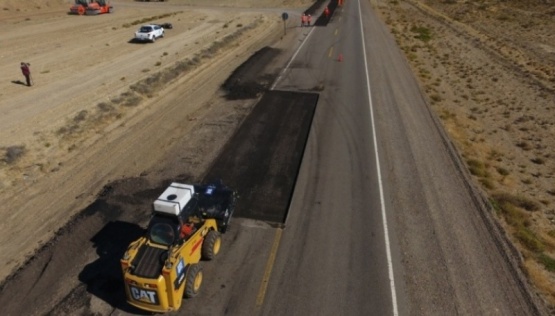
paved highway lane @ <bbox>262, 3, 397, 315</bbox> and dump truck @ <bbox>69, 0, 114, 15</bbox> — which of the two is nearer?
paved highway lane @ <bbox>262, 3, 397, 315</bbox>

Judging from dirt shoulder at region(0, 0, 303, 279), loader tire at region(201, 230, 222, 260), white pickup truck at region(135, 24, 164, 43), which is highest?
white pickup truck at region(135, 24, 164, 43)

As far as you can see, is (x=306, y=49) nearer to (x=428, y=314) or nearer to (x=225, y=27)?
(x=225, y=27)

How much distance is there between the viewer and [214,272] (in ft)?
39.8

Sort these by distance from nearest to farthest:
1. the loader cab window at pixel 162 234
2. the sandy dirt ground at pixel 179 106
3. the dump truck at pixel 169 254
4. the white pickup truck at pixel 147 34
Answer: the dump truck at pixel 169 254 → the loader cab window at pixel 162 234 → the sandy dirt ground at pixel 179 106 → the white pickup truck at pixel 147 34

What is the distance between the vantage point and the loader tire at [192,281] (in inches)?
424

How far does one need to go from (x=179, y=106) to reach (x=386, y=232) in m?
15.8

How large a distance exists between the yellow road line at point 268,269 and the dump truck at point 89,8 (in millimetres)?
56979

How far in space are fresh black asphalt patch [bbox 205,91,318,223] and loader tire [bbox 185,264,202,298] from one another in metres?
3.89

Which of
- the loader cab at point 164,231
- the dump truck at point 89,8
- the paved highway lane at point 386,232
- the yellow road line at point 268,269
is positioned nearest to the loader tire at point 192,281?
the loader cab at point 164,231

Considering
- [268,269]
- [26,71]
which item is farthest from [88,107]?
[268,269]

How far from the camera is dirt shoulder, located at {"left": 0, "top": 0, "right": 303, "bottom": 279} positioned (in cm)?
1574

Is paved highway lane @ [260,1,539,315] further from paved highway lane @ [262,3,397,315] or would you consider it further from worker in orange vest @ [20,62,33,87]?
worker in orange vest @ [20,62,33,87]

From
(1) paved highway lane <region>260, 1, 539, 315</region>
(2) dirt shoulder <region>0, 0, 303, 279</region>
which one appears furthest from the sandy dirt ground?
(1) paved highway lane <region>260, 1, 539, 315</region>

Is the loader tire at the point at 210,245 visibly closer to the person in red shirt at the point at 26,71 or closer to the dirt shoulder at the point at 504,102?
the dirt shoulder at the point at 504,102
